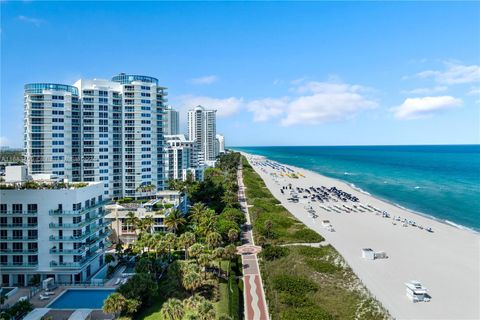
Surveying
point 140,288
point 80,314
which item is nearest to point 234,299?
point 140,288

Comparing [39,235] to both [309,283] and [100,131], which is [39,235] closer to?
[309,283]

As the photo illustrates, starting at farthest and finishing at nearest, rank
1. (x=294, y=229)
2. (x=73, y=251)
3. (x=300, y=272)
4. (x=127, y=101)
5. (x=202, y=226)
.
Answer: (x=127, y=101)
(x=294, y=229)
(x=202, y=226)
(x=300, y=272)
(x=73, y=251)

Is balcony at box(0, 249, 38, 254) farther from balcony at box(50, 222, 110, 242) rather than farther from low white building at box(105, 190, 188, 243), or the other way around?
low white building at box(105, 190, 188, 243)

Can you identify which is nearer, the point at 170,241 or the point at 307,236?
the point at 170,241

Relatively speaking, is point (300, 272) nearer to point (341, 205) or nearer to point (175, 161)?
point (341, 205)

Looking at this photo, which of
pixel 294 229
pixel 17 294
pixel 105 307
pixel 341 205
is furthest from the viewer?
pixel 341 205

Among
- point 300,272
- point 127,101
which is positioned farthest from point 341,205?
point 127,101

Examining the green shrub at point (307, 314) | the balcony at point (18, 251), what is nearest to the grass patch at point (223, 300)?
the green shrub at point (307, 314)
